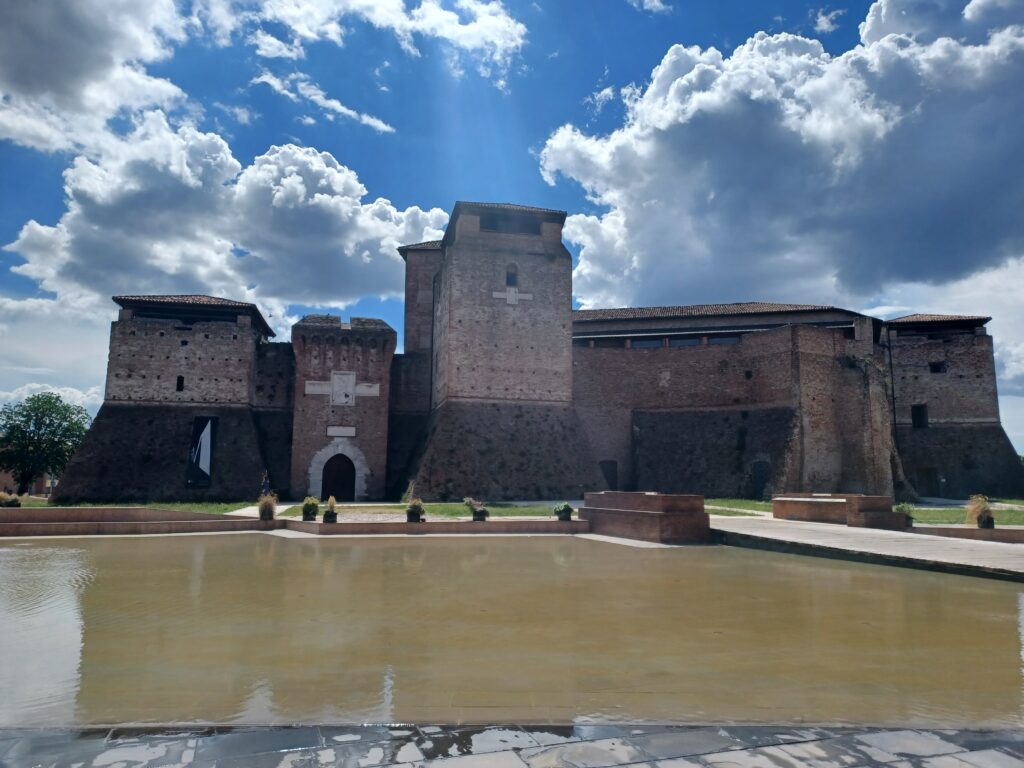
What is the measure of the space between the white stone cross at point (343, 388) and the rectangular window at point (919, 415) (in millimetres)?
26066

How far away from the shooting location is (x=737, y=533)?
13.1 meters

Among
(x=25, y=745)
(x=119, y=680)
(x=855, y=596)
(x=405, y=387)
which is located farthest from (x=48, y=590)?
(x=405, y=387)

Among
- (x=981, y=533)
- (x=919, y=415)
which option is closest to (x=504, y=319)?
(x=981, y=533)

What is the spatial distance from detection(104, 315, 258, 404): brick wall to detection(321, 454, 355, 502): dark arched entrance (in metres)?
4.53

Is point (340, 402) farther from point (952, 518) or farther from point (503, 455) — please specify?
point (952, 518)

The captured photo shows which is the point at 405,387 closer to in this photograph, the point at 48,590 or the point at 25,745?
the point at 48,590

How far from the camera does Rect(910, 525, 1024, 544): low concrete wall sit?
13258mm

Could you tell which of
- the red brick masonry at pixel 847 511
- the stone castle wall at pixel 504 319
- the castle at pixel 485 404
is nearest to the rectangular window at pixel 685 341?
the castle at pixel 485 404

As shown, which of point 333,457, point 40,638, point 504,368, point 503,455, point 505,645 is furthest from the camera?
point 333,457

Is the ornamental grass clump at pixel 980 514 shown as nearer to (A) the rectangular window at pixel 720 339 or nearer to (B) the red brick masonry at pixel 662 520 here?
(B) the red brick masonry at pixel 662 520

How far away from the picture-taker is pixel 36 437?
39344 millimetres

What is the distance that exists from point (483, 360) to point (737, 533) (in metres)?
→ 15.5

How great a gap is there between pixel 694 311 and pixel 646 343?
318cm

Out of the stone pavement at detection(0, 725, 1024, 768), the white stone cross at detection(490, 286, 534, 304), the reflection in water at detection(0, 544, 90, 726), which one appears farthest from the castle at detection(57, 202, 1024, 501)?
the stone pavement at detection(0, 725, 1024, 768)
